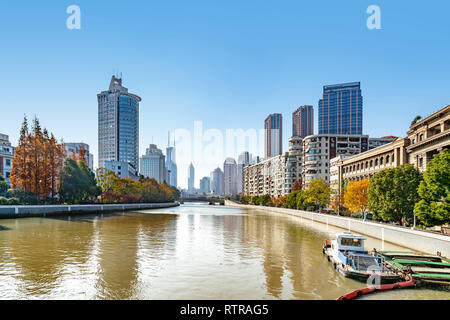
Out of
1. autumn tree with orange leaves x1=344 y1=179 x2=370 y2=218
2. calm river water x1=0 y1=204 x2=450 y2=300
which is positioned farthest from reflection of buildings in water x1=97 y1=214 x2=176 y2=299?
autumn tree with orange leaves x1=344 y1=179 x2=370 y2=218

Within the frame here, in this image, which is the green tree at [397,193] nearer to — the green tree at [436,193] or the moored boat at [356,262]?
the green tree at [436,193]

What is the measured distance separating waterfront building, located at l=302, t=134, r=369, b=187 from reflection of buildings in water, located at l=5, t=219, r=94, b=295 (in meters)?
110

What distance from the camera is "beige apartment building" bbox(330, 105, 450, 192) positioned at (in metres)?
52.3

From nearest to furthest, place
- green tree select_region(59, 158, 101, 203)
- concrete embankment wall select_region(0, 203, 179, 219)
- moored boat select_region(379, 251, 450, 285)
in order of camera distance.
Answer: moored boat select_region(379, 251, 450, 285)
concrete embankment wall select_region(0, 203, 179, 219)
green tree select_region(59, 158, 101, 203)

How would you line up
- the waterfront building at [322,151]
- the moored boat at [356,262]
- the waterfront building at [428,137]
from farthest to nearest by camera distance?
1. the waterfront building at [322,151]
2. the waterfront building at [428,137]
3. the moored boat at [356,262]

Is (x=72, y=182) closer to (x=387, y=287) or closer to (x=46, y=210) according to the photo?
(x=46, y=210)

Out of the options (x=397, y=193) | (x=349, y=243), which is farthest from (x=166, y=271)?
(x=397, y=193)

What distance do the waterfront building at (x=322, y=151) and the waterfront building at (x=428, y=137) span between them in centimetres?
7218

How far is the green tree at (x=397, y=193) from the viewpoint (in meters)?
48.6

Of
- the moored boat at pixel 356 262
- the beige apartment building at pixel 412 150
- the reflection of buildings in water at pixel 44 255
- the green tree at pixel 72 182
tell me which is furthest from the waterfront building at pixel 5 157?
the moored boat at pixel 356 262

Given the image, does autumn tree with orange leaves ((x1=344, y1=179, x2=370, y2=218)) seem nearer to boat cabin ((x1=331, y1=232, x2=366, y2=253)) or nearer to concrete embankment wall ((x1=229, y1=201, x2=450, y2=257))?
concrete embankment wall ((x1=229, y1=201, x2=450, y2=257))
